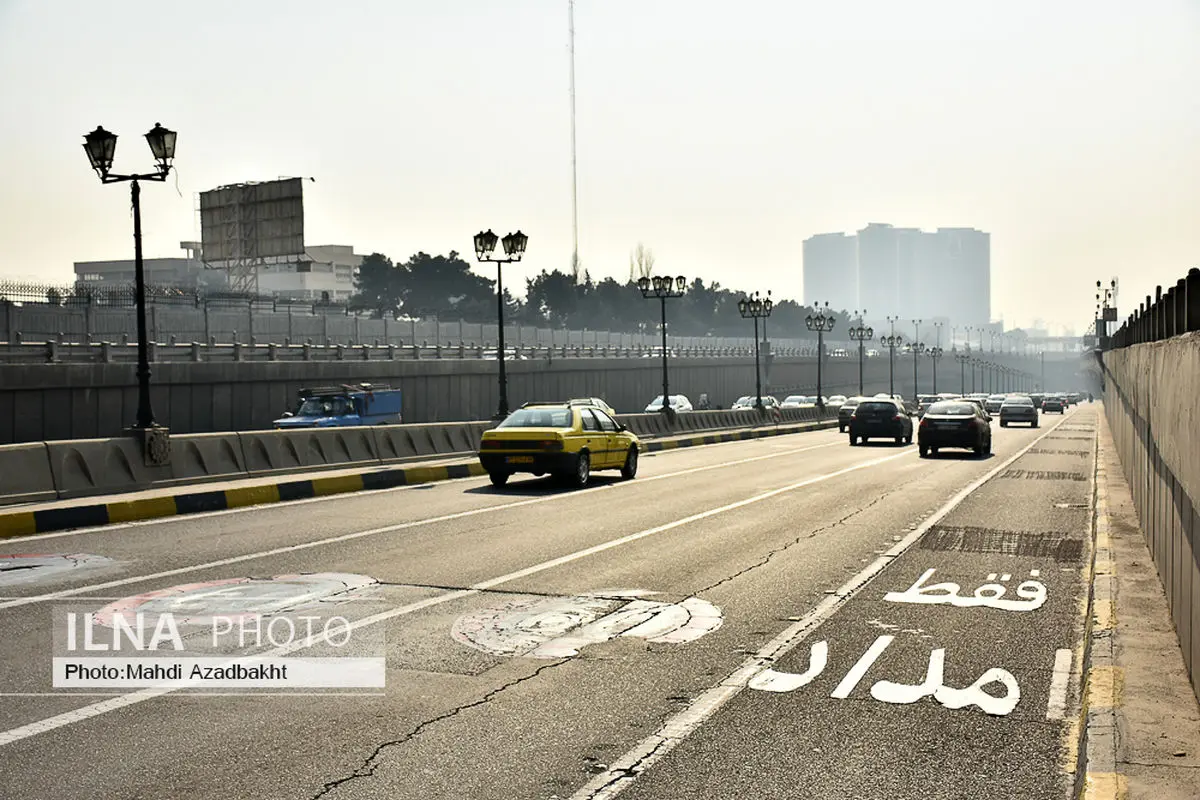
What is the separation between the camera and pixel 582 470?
23297mm

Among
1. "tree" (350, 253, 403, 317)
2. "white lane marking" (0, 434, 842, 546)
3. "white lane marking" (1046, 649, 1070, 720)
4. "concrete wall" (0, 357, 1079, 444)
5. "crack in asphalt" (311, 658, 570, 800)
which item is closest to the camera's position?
"crack in asphalt" (311, 658, 570, 800)

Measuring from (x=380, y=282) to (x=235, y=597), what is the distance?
133 metres

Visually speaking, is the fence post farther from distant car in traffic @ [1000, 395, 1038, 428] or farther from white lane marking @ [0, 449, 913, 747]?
distant car in traffic @ [1000, 395, 1038, 428]

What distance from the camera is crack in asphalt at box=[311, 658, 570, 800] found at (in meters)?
5.94

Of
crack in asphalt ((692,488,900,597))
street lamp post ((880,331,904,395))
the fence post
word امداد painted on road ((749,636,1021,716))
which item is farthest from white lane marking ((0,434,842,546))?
street lamp post ((880,331,904,395))

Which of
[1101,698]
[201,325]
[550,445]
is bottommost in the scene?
[1101,698]

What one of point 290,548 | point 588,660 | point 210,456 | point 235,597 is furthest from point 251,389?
point 588,660

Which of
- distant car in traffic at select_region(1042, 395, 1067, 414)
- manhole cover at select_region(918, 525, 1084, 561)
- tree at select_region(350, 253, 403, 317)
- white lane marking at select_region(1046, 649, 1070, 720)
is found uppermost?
tree at select_region(350, 253, 403, 317)

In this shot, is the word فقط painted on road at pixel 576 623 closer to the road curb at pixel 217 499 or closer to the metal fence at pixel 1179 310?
the metal fence at pixel 1179 310

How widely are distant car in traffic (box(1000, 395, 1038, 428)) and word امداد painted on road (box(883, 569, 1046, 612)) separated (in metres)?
54.0

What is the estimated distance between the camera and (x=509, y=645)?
29.7 feet

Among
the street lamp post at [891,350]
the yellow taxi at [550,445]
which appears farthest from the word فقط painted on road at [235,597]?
the street lamp post at [891,350]

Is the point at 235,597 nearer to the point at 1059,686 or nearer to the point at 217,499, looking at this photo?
the point at 1059,686

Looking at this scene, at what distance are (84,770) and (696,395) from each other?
314 feet
